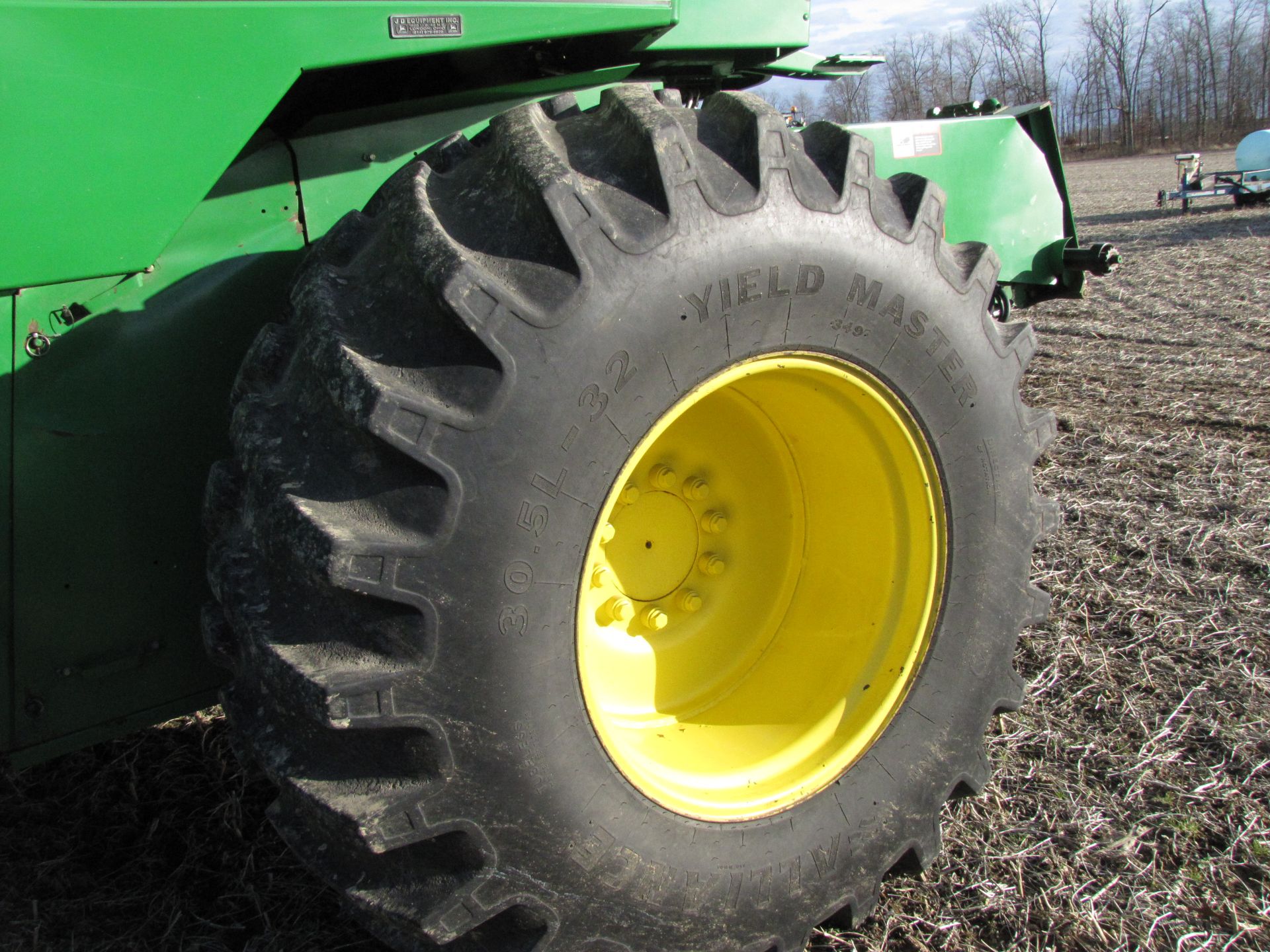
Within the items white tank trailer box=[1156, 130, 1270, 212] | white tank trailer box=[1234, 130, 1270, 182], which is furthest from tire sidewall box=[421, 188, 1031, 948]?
white tank trailer box=[1234, 130, 1270, 182]

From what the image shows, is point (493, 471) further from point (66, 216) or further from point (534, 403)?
point (66, 216)

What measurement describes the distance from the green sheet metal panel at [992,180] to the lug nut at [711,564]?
1817mm

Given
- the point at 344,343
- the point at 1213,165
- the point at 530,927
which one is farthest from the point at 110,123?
the point at 1213,165

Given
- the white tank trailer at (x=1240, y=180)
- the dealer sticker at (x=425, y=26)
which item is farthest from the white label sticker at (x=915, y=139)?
the white tank trailer at (x=1240, y=180)

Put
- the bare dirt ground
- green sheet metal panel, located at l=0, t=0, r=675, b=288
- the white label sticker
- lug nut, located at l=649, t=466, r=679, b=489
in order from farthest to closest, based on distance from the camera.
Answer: the white label sticker < lug nut, located at l=649, t=466, r=679, b=489 < the bare dirt ground < green sheet metal panel, located at l=0, t=0, r=675, b=288

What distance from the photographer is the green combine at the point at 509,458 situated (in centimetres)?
143

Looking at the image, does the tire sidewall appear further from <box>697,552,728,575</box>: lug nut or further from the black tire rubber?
<box>697,552,728,575</box>: lug nut

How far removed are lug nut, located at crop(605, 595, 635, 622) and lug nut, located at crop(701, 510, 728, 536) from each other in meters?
0.25

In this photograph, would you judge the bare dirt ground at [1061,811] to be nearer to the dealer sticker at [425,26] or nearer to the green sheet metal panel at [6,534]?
the green sheet metal panel at [6,534]

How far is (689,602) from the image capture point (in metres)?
2.25

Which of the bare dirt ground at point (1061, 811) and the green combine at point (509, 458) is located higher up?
the green combine at point (509, 458)

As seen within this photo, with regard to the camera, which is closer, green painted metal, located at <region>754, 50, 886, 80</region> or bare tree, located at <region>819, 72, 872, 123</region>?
green painted metal, located at <region>754, 50, 886, 80</region>

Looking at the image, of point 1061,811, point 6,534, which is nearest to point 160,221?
point 6,534

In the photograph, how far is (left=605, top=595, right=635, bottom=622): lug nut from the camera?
7.11 ft
